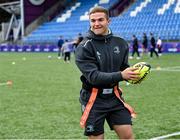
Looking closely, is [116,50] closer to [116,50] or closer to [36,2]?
[116,50]

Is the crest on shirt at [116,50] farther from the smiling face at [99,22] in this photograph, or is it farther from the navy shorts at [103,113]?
the navy shorts at [103,113]

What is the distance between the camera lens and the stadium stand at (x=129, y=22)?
4328 cm

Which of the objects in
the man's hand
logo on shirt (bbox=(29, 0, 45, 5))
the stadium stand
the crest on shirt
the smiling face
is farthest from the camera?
logo on shirt (bbox=(29, 0, 45, 5))

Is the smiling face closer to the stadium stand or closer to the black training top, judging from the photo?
the black training top

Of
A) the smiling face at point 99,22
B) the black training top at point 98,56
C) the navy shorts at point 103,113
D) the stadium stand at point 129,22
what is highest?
the smiling face at point 99,22

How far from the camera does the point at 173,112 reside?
9.93 meters

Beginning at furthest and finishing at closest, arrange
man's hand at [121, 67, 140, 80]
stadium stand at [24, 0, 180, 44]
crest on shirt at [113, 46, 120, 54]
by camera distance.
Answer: stadium stand at [24, 0, 180, 44], crest on shirt at [113, 46, 120, 54], man's hand at [121, 67, 140, 80]

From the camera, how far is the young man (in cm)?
493

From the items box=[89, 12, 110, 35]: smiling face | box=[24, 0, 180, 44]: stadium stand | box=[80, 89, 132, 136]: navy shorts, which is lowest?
box=[24, 0, 180, 44]: stadium stand

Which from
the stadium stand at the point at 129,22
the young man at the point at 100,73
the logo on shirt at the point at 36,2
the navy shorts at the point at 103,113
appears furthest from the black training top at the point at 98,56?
the logo on shirt at the point at 36,2

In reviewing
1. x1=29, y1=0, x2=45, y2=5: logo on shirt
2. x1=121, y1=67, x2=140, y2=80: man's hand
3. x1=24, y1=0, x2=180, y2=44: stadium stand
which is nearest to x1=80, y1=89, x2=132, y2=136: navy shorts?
x1=121, y1=67, x2=140, y2=80: man's hand

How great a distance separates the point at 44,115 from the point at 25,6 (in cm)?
4966

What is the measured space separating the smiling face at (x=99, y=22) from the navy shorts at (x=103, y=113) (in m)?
0.67

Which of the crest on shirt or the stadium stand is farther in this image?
the stadium stand
